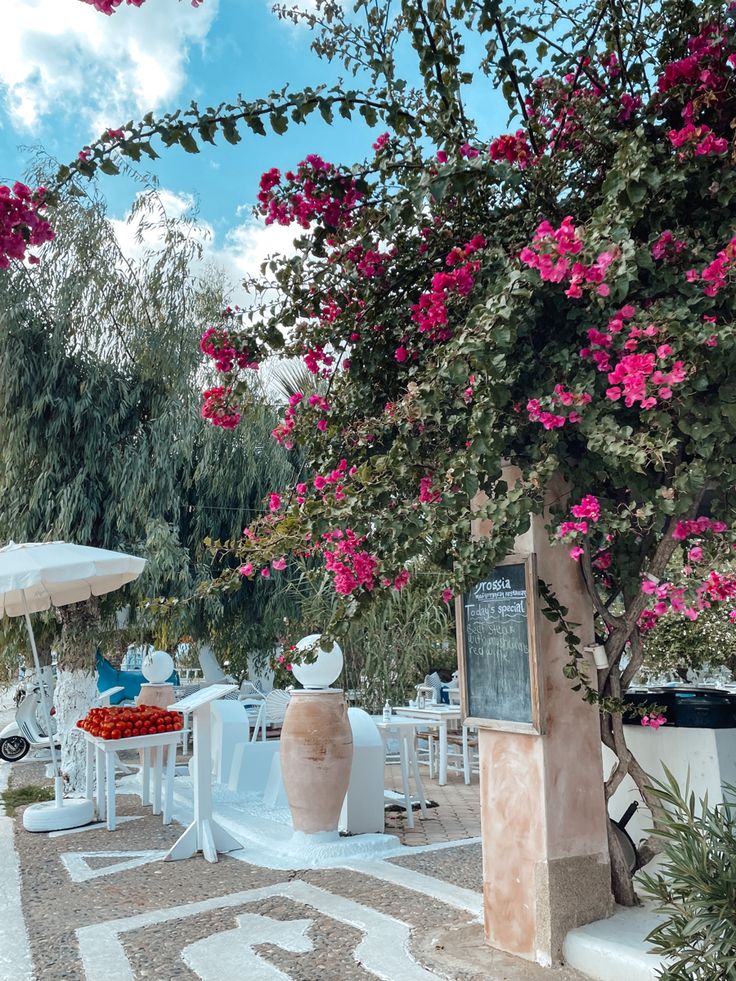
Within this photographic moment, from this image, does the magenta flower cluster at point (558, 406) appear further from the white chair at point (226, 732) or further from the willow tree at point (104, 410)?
the willow tree at point (104, 410)

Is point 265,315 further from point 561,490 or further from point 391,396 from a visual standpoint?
point 561,490

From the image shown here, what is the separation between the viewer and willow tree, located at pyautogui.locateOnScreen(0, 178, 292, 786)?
8805mm

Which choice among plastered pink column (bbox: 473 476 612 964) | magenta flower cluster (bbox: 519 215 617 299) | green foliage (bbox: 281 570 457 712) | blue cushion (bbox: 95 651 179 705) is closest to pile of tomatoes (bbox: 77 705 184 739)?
plastered pink column (bbox: 473 476 612 964)

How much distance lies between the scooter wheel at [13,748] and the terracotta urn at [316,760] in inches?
276

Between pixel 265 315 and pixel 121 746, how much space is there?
366 centimetres

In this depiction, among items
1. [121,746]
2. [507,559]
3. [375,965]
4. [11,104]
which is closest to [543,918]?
[375,965]

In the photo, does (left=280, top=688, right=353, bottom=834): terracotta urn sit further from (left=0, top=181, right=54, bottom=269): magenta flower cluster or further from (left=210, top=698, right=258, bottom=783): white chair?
(left=0, top=181, right=54, bottom=269): magenta flower cluster

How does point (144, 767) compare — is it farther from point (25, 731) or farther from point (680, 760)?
point (680, 760)

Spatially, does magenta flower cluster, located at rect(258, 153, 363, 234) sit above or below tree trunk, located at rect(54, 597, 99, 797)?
above

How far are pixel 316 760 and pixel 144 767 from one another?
310cm

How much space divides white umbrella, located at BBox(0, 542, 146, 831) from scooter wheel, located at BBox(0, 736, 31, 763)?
4654mm

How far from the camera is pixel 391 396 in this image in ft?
13.2

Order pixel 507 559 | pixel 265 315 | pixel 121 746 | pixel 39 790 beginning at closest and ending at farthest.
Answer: pixel 507 559
pixel 265 315
pixel 121 746
pixel 39 790

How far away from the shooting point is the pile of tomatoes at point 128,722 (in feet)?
19.9
